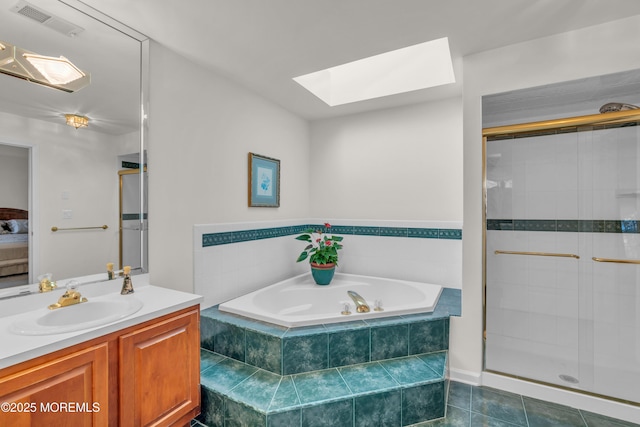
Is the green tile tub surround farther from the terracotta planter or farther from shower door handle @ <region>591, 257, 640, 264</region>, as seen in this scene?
shower door handle @ <region>591, 257, 640, 264</region>

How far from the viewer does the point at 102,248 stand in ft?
5.96

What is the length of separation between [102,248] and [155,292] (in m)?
0.42

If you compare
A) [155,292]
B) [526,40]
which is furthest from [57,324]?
[526,40]

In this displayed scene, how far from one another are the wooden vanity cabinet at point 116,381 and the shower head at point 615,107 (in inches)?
118

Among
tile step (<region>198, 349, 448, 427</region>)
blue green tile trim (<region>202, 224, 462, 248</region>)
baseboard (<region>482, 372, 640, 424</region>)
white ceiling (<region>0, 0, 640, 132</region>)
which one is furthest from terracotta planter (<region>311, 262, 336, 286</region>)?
white ceiling (<region>0, 0, 640, 132</region>)

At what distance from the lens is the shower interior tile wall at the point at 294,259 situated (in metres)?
2.41

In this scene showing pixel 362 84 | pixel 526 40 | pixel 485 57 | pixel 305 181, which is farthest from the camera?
pixel 305 181

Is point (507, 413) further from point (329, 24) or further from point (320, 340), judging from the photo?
point (329, 24)

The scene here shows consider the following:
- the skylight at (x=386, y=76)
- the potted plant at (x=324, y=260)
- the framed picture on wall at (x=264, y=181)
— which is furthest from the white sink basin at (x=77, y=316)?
the skylight at (x=386, y=76)

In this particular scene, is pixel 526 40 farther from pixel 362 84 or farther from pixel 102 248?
pixel 102 248

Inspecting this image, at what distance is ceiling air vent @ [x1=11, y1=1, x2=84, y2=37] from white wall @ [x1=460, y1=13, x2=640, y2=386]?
2.51 meters

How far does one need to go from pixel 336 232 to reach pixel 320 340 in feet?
5.49

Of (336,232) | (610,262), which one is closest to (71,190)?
(336,232)

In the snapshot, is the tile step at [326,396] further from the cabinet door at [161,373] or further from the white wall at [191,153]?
the white wall at [191,153]
